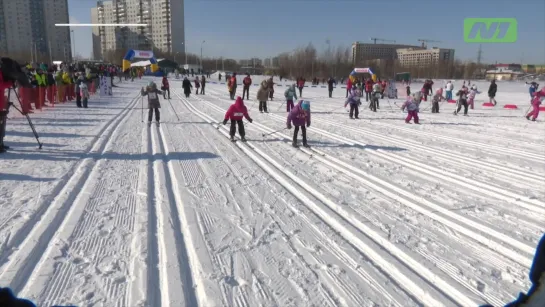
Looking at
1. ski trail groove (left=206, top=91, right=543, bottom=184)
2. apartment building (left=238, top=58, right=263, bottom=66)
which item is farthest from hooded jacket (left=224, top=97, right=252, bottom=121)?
apartment building (left=238, top=58, right=263, bottom=66)

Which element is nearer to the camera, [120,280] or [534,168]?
[120,280]

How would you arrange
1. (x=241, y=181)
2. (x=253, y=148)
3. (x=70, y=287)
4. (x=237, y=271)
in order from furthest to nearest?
(x=253, y=148)
(x=241, y=181)
(x=237, y=271)
(x=70, y=287)

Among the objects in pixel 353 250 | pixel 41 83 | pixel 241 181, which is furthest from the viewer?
pixel 41 83

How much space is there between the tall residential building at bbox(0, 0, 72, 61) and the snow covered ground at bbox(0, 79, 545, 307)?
78.9m

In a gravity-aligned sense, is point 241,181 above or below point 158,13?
below

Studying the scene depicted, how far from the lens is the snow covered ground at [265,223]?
10.2 ft

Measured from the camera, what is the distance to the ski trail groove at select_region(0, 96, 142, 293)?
3.19m

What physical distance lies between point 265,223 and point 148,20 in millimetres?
99847

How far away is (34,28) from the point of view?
79.8 meters

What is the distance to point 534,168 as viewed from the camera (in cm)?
718

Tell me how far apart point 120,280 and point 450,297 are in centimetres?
285

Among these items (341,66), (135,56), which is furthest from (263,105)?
(341,66)

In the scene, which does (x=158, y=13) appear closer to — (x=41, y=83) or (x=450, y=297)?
(x=41, y=83)

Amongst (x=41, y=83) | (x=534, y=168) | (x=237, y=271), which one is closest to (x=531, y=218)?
(x=534, y=168)
